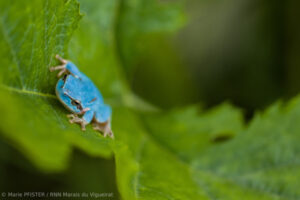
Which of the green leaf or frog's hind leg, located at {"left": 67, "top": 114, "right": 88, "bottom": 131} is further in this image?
frog's hind leg, located at {"left": 67, "top": 114, "right": 88, "bottom": 131}

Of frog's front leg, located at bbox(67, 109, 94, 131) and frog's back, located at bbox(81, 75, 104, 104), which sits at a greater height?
frog's back, located at bbox(81, 75, 104, 104)

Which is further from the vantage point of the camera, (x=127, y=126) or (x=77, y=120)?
(x=127, y=126)

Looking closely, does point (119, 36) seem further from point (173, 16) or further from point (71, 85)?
point (71, 85)

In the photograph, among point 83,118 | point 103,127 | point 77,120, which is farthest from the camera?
point 103,127

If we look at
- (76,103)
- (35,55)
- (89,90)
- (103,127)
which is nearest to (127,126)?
(103,127)

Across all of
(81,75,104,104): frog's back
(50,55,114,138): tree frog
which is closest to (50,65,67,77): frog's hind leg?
(50,55,114,138): tree frog

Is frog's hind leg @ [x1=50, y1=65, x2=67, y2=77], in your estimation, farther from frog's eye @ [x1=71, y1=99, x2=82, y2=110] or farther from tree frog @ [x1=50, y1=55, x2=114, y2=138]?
frog's eye @ [x1=71, y1=99, x2=82, y2=110]

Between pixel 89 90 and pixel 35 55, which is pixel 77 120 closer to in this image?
pixel 89 90
